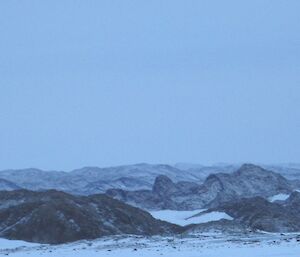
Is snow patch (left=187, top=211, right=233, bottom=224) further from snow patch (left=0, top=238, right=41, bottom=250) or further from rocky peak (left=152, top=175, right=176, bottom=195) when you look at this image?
rocky peak (left=152, top=175, right=176, bottom=195)

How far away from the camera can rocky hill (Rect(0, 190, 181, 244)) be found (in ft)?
121

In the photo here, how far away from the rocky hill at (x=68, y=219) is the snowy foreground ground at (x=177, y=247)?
12.1ft

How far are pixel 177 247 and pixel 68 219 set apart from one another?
13.6m

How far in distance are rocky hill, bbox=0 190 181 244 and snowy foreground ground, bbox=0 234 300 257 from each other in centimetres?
369

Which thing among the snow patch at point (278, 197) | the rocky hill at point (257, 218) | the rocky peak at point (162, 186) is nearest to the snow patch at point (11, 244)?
the rocky hill at point (257, 218)

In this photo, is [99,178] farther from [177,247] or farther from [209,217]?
[177,247]

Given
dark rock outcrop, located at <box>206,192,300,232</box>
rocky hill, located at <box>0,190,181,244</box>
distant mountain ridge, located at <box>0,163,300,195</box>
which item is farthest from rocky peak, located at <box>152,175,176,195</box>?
rocky hill, located at <box>0,190,181,244</box>

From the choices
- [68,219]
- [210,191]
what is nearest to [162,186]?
[210,191]

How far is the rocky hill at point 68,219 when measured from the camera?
3697cm

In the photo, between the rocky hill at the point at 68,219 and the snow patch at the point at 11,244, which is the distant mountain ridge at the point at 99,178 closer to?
the rocky hill at the point at 68,219

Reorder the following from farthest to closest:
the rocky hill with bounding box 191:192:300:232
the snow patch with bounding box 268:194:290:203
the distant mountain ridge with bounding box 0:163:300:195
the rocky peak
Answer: the distant mountain ridge with bounding box 0:163:300:195
the rocky peak
the snow patch with bounding box 268:194:290:203
the rocky hill with bounding box 191:192:300:232

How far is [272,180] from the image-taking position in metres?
78.9

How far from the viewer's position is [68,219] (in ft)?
126

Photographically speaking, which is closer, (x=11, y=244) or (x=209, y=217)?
(x=11, y=244)
